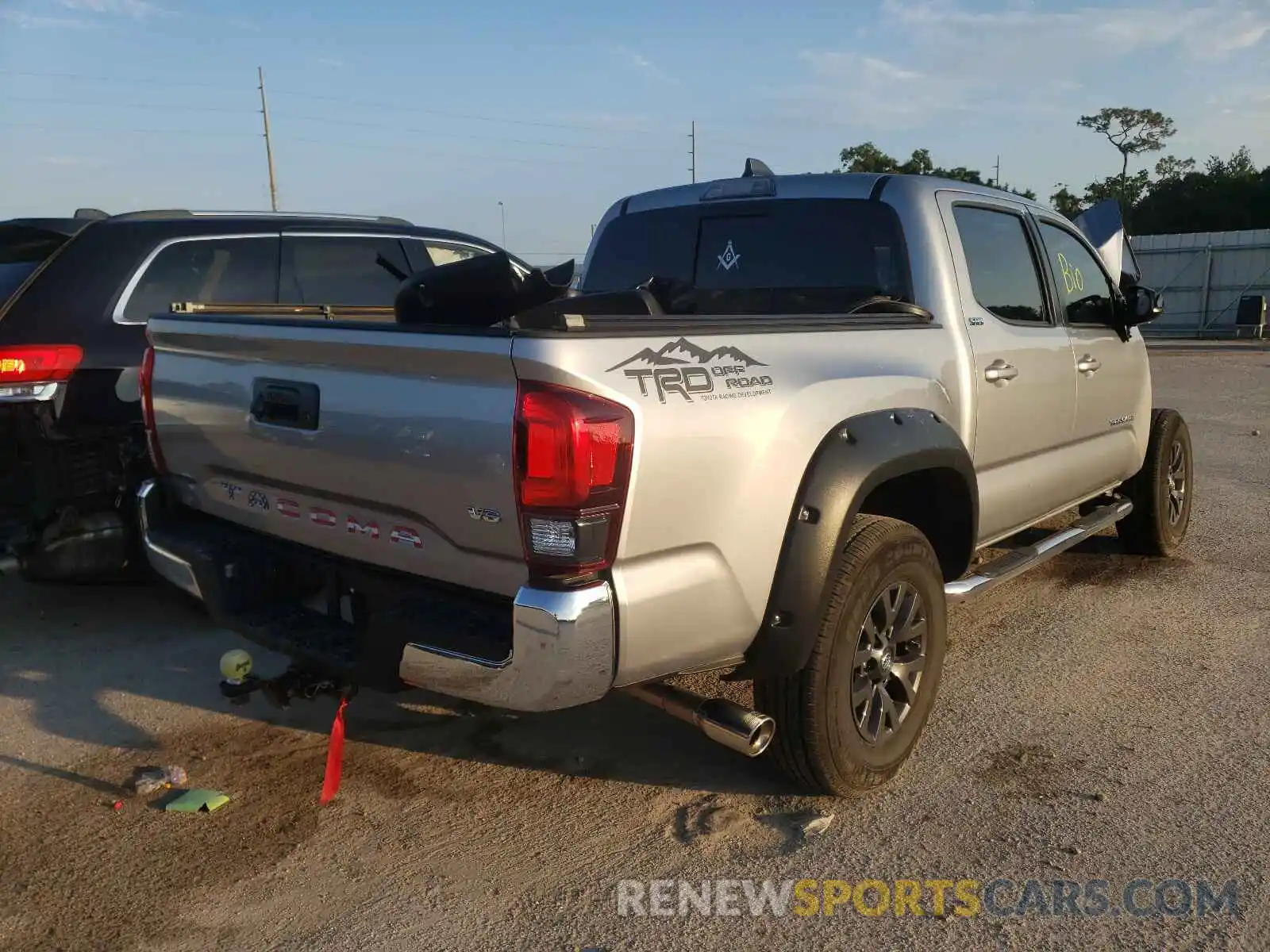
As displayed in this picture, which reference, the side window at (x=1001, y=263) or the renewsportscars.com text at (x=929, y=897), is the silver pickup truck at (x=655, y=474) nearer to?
the side window at (x=1001, y=263)

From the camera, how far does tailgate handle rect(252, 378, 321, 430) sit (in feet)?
9.80

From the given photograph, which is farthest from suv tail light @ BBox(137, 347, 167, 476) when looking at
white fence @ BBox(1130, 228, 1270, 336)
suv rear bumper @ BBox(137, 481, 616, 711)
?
white fence @ BBox(1130, 228, 1270, 336)

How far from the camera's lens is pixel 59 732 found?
3.92m

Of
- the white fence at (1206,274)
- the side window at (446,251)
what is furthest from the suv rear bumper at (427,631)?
the white fence at (1206,274)

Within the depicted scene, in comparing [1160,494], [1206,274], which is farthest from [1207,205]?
[1160,494]

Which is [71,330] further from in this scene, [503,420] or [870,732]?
[870,732]

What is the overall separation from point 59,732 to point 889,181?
12.3ft

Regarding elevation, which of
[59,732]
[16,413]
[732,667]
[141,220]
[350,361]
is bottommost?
[59,732]

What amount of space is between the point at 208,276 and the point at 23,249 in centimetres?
80

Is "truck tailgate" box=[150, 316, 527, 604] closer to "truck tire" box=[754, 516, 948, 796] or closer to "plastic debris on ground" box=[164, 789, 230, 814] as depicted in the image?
"plastic debris on ground" box=[164, 789, 230, 814]

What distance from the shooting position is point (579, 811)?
10.9 ft

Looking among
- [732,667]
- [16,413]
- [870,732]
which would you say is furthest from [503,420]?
[16,413]

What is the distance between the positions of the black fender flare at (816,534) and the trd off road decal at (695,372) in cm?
33

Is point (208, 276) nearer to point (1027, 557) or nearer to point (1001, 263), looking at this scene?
point (1001, 263)
